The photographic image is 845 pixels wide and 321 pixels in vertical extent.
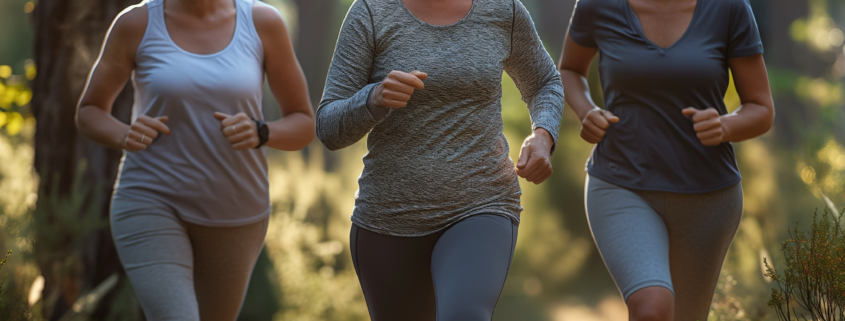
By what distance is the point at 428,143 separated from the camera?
2.09 m

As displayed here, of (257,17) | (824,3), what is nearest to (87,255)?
(257,17)

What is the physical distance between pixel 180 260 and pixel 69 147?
226 cm

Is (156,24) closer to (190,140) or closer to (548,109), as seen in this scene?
(190,140)

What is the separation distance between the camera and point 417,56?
6.84 ft

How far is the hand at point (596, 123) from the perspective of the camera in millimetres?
2582

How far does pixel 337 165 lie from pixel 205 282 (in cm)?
464

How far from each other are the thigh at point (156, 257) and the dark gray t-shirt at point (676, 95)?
1.45 meters

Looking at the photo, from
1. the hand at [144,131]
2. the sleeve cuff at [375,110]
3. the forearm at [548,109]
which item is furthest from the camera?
the hand at [144,131]

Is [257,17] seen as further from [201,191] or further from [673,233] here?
[673,233]

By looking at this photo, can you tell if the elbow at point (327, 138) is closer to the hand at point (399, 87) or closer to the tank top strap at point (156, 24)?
the hand at point (399, 87)

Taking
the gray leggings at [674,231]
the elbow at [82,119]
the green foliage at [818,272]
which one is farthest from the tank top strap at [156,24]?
the green foliage at [818,272]

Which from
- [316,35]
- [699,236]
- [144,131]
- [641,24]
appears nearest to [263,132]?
[144,131]

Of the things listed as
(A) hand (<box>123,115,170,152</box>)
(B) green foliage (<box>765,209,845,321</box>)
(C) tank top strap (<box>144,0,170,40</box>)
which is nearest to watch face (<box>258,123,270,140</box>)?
(A) hand (<box>123,115,170,152</box>)

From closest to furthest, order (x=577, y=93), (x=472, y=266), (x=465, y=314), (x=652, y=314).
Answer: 1. (x=465, y=314)
2. (x=472, y=266)
3. (x=652, y=314)
4. (x=577, y=93)
